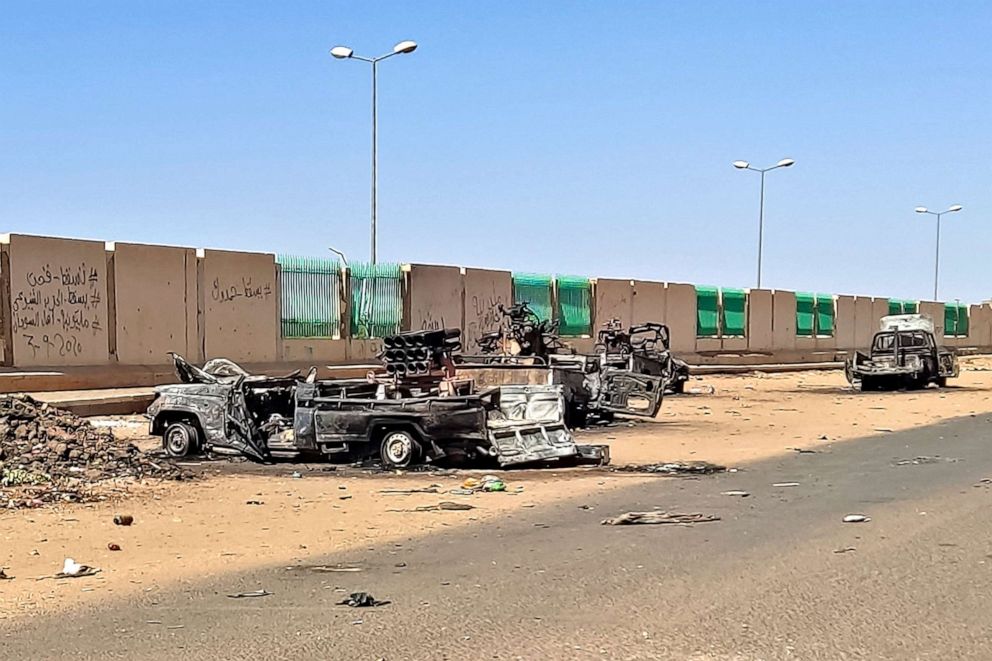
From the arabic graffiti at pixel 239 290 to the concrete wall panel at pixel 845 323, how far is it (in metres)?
34.0

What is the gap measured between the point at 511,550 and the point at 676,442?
9.48 m

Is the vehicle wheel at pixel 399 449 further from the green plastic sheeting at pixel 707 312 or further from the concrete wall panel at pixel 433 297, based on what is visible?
the green plastic sheeting at pixel 707 312

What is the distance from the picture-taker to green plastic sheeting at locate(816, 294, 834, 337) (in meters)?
51.7

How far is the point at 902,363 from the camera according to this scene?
33.4 metres

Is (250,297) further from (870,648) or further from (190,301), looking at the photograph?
(870,648)

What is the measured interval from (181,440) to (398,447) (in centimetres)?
311

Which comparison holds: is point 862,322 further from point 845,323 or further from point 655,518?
point 655,518

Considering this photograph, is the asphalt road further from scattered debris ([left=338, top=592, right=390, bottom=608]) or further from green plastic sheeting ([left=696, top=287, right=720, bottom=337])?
green plastic sheeting ([left=696, top=287, right=720, bottom=337])

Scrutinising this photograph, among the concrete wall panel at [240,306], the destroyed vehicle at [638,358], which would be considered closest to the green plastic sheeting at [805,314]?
the destroyed vehicle at [638,358]

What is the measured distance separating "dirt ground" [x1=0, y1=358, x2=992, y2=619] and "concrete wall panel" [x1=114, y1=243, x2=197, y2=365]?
457 centimetres

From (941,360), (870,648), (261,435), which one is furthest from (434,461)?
(941,360)

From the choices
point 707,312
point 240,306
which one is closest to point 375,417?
point 240,306

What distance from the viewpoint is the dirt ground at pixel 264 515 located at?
26.2ft

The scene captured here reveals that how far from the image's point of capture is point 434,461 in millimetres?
13977
